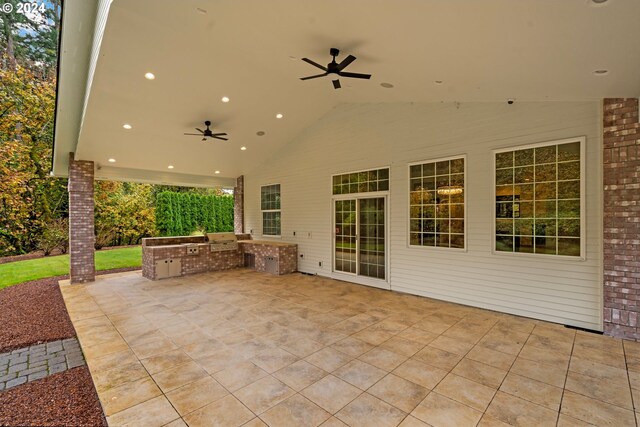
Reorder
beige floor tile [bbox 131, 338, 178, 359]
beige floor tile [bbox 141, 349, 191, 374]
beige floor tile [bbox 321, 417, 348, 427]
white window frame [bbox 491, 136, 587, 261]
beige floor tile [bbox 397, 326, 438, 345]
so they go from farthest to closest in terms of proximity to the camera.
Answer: white window frame [bbox 491, 136, 587, 261], beige floor tile [bbox 397, 326, 438, 345], beige floor tile [bbox 131, 338, 178, 359], beige floor tile [bbox 141, 349, 191, 374], beige floor tile [bbox 321, 417, 348, 427]

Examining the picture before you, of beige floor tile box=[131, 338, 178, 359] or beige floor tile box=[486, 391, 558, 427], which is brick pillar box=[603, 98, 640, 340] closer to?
beige floor tile box=[486, 391, 558, 427]

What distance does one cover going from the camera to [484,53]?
3.12 meters

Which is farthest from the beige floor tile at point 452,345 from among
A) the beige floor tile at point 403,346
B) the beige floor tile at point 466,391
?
the beige floor tile at point 466,391

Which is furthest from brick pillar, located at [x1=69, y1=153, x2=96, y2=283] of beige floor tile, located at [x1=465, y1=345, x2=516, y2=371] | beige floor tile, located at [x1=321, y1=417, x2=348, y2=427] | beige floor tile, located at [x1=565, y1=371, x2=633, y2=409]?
beige floor tile, located at [x1=565, y1=371, x2=633, y2=409]

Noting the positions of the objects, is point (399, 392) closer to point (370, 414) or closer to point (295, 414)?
point (370, 414)

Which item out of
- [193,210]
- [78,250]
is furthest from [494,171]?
[193,210]

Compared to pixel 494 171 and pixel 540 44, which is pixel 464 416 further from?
pixel 494 171

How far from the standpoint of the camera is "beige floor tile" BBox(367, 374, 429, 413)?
7.64 feet

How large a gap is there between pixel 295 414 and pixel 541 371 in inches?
96.9

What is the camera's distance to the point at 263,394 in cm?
246

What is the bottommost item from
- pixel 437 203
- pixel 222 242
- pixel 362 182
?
pixel 222 242

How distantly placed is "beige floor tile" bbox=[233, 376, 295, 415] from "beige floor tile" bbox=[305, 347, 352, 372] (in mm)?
495

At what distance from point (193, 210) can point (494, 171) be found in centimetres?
1203

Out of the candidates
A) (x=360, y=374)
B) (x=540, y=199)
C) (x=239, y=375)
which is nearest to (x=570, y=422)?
(x=360, y=374)
